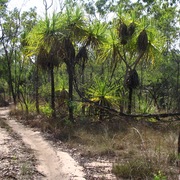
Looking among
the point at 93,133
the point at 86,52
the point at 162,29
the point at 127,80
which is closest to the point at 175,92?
the point at 162,29

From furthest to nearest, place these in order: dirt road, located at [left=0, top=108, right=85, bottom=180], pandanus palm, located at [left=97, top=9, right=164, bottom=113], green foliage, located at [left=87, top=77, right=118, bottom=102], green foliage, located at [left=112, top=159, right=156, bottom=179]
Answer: pandanus palm, located at [left=97, top=9, right=164, bottom=113] < green foliage, located at [left=87, top=77, right=118, bottom=102] < dirt road, located at [left=0, top=108, right=85, bottom=180] < green foliage, located at [left=112, top=159, right=156, bottom=179]

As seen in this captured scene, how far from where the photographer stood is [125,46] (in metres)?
13.5

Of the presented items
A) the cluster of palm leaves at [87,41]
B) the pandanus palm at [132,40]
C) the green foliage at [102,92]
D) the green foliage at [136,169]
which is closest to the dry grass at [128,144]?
the green foliage at [136,169]

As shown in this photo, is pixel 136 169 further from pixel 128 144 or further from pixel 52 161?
pixel 128 144

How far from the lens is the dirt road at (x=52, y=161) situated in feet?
23.0

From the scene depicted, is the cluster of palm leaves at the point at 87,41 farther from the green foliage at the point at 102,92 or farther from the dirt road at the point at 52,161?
the dirt road at the point at 52,161

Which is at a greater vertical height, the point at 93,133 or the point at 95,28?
the point at 95,28

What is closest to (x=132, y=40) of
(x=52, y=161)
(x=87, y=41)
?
(x=87, y=41)

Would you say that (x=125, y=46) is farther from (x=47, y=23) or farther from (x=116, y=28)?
(x=47, y=23)

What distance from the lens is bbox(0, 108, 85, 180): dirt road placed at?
7.01m

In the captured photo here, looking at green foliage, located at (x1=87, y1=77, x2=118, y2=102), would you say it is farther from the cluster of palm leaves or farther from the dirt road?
the dirt road

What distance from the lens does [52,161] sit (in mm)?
8094

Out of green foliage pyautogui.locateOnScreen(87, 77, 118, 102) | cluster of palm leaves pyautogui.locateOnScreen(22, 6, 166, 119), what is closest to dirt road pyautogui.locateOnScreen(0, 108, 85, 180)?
cluster of palm leaves pyautogui.locateOnScreen(22, 6, 166, 119)

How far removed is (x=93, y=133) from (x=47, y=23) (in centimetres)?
452
